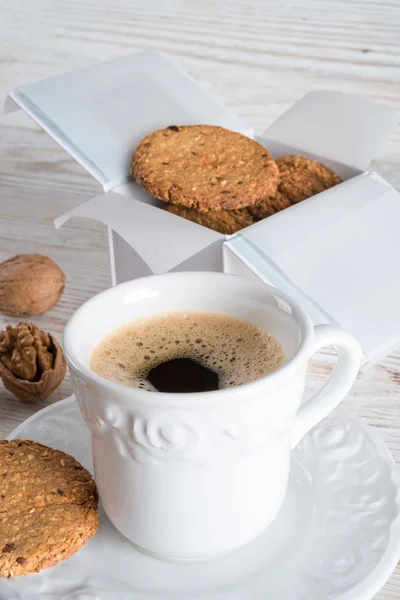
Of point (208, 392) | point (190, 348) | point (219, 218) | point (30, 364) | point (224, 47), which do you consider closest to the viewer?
point (208, 392)

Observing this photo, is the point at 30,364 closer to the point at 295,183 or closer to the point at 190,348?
the point at 190,348

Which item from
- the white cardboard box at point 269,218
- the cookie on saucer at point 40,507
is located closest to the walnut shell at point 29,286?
the white cardboard box at point 269,218

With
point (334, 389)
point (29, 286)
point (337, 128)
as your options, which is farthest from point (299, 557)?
point (337, 128)

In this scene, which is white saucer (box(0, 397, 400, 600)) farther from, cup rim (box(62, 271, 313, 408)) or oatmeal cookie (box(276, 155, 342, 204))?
oatmeal cookie (box(276, 155, 342, 204))

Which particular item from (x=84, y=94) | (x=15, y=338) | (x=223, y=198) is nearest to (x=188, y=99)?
(x=84, y=94)

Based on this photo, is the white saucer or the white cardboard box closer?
the white saucer

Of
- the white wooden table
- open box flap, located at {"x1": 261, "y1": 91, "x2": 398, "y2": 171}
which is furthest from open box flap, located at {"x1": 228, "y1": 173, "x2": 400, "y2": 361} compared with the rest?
the white wooden table

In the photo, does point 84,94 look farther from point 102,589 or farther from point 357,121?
point 102,589
